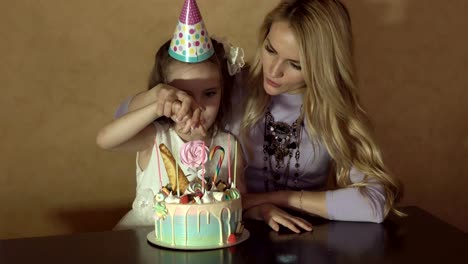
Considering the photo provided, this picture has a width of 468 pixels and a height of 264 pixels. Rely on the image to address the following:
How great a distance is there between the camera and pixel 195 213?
1327mm

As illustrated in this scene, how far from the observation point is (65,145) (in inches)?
80.6

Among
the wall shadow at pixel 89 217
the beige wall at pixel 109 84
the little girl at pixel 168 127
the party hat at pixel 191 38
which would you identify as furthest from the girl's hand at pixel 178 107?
the wall shadow at pixel 89 217

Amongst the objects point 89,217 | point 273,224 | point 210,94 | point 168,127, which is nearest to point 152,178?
point 168,127

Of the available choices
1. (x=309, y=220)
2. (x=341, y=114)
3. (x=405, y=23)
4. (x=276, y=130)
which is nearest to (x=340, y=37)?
(x=341, y=114)

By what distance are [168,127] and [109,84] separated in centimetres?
41

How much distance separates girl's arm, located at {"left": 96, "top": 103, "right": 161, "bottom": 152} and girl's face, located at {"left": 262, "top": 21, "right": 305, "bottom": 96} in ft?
1.09

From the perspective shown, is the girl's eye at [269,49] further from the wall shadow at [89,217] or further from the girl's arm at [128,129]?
the wall shadow at [89,217]

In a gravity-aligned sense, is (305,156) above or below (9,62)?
below

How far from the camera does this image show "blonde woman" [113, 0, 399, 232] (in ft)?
5.28

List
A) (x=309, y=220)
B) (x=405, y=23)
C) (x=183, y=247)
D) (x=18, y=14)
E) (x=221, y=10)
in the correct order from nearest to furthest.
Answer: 1. (x=183, y=247)
2. (x=309, y=220)
3. (x=18, y=14)
4. (x=221, y=10)
5. (x=405, y=23)

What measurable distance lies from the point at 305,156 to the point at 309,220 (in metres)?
0.27

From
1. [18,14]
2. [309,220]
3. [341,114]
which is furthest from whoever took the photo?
[18,14]

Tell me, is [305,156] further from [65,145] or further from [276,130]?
[65,145]

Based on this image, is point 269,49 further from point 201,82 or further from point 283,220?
point 283,220
